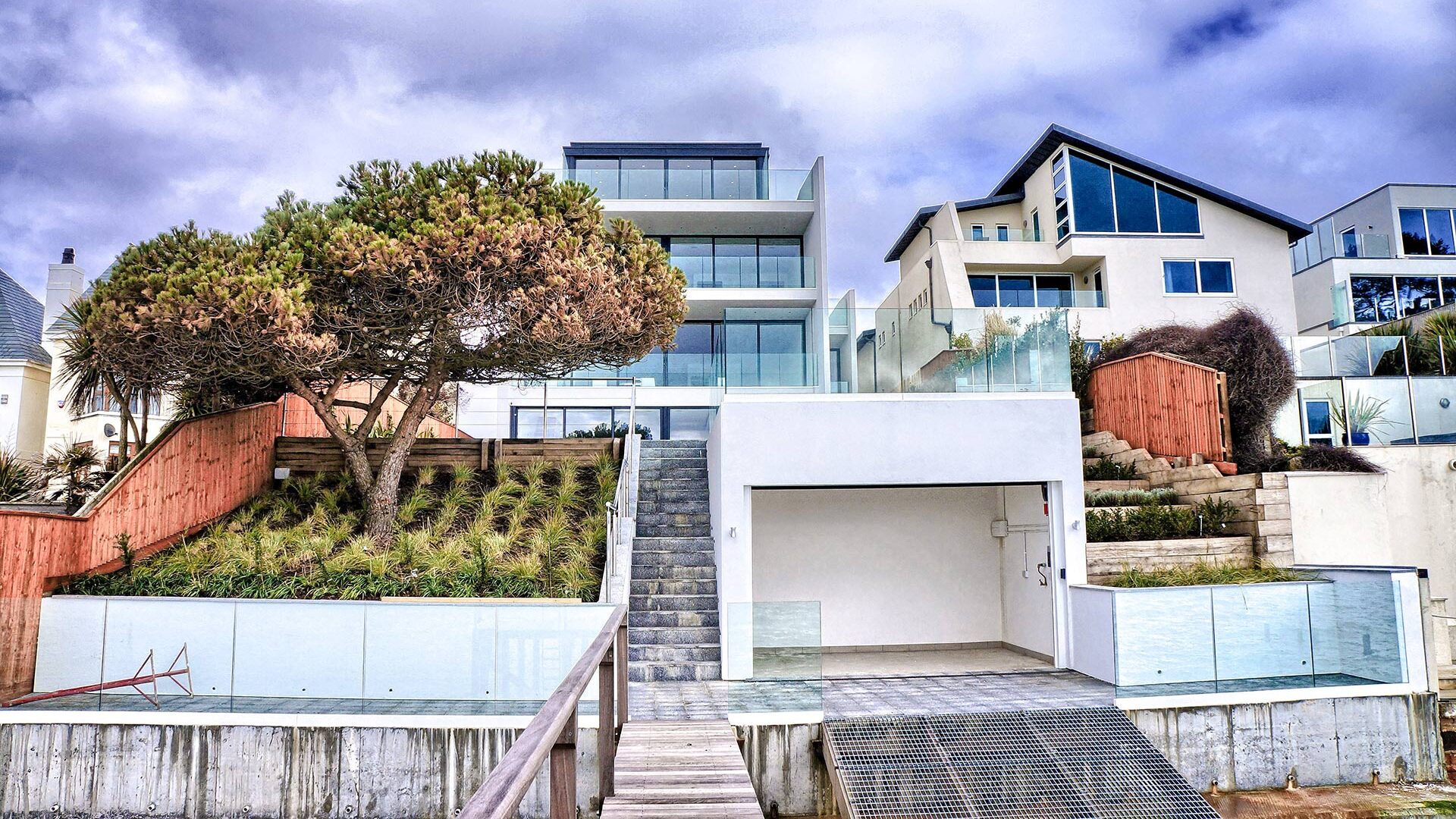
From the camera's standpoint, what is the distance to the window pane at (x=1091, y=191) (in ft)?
68.4

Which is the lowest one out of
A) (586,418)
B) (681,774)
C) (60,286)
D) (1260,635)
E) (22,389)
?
(681,774)

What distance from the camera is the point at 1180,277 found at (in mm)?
20797

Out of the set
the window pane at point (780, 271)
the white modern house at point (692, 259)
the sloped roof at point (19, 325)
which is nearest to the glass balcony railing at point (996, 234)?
the white modern house at point (692, 259)

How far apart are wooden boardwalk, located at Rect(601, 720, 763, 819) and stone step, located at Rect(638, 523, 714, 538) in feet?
17.9

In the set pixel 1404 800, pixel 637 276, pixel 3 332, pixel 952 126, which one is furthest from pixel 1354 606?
pixel 3 332

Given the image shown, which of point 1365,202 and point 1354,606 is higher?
point 1365,202

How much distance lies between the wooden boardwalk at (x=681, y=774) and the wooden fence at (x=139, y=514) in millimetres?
6924

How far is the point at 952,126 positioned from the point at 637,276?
16.3 m

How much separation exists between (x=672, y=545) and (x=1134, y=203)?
15.9m

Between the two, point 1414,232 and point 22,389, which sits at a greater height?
point 1414,232

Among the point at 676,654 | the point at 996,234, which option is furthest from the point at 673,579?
the point at 996,234

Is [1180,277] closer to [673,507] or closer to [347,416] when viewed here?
[673,507]

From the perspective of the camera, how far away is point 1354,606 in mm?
8906

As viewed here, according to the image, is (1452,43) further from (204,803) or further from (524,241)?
(204,803)
